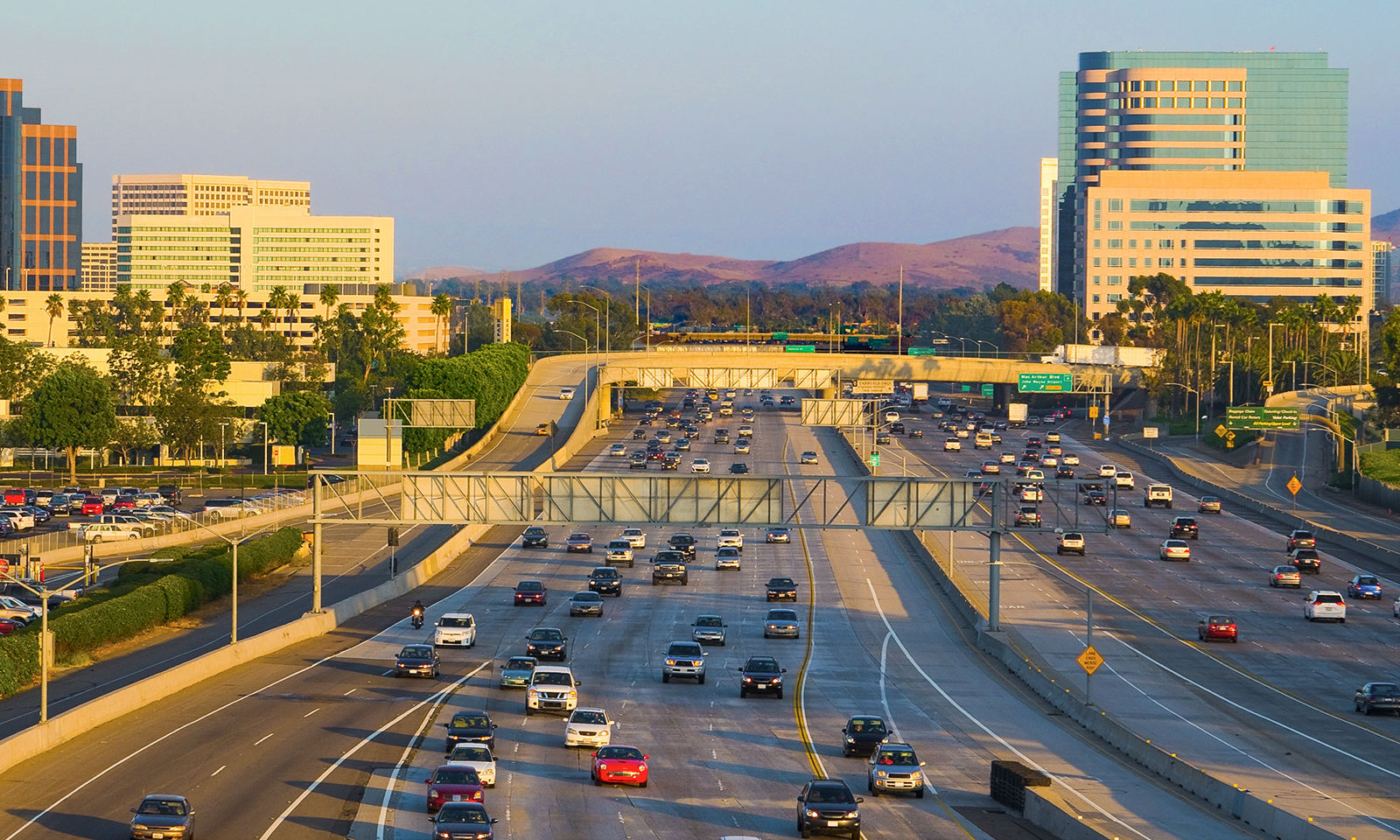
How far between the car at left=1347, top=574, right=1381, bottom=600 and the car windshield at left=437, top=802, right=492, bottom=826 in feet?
208

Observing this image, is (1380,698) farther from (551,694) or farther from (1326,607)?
(551,694)

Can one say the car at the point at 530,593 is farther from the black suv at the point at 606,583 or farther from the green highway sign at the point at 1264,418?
the green highway sign at the point at 1264,418

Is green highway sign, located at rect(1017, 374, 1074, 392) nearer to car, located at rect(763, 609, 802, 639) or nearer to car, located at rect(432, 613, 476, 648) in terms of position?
car, located at rect(763, 609, 802, 639)

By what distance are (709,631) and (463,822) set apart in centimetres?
3763

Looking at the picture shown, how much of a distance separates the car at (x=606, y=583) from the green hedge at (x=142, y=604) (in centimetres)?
1923

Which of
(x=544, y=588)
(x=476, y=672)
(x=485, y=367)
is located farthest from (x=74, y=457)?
(x=476, y=672)

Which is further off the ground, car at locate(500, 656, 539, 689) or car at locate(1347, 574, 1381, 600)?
car at locate(1347, 574, 1381, 600)

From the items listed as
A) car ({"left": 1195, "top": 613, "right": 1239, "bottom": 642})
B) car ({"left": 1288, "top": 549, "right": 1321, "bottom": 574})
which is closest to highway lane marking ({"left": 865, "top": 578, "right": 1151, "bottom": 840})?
car ({"left": 1195, "top": 613, "right": 1239, "bottom": 642})

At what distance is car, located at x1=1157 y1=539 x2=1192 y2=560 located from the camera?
97750 mm

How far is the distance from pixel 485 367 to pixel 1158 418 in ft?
269

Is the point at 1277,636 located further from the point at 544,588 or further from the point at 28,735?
the point at 28,735

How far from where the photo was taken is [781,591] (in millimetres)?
85312

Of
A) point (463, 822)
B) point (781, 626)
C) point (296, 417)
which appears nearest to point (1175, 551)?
point (781, 626)

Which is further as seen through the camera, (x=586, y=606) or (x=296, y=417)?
(x=296, y=417)
